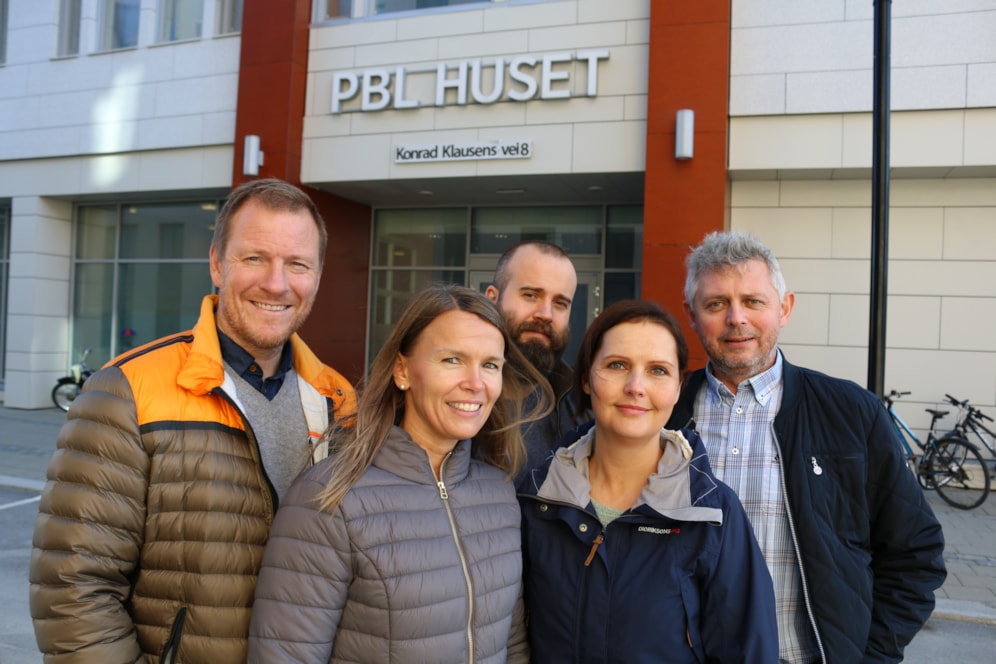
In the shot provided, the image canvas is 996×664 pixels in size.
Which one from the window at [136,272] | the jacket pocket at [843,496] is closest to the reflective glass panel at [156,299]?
the window at [136,272]

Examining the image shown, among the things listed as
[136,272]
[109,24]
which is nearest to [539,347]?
[136,272]

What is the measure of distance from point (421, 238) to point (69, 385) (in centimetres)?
701

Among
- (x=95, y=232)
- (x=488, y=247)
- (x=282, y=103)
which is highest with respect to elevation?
(x=282, y=103)

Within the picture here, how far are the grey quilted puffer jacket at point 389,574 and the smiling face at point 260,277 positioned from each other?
0.52 m

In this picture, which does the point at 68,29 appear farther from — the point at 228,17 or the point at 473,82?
the point at 473,82

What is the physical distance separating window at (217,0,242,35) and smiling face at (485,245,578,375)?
965cm

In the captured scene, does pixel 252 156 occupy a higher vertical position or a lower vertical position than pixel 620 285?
higher

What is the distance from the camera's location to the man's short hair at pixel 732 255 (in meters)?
2.35

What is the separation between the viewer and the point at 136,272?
12.5 m

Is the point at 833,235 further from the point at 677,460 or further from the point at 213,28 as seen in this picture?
the point at 213,28

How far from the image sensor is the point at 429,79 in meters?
9.26

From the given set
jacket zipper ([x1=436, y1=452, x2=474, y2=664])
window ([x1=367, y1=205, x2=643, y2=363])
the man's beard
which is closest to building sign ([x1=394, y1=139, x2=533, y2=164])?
window ([x1=367, y1=205, x2=643, y2=363])

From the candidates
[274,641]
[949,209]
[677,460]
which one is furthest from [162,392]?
[949,209]

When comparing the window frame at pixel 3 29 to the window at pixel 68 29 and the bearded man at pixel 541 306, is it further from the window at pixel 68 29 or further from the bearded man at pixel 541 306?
the bearded man at pixel 541 306
